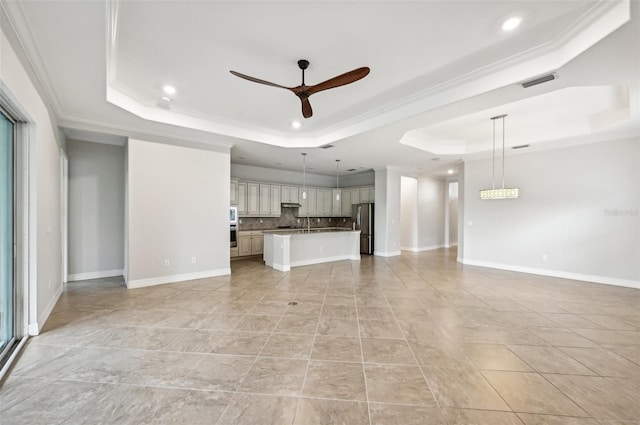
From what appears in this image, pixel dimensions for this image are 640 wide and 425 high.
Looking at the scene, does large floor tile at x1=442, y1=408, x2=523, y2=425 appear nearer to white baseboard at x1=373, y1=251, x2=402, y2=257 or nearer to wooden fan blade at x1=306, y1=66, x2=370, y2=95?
wooden fan blade at x1=306, y1=66, x2=370, y2=95

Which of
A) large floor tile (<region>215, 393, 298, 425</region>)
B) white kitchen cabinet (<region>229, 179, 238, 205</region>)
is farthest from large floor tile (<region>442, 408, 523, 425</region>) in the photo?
white kitchen cabinet (<region>229, 179, 238, 205</region>)

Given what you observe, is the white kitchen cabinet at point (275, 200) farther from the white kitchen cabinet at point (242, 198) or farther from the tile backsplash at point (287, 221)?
the white kitchen cabinet at point (242, 198)

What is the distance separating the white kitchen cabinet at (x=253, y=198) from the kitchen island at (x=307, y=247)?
1336 mm

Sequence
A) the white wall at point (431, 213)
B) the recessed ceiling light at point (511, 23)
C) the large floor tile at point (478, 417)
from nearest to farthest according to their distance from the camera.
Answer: the large floor tile at point (478, 417)
the recessed ceiling light at point (511, 23)
the white wall at point (431, 213)

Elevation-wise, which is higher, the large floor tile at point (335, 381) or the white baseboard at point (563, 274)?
the white baseboard at point (563, 274)

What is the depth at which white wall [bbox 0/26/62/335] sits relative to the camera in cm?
221

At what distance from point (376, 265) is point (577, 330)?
4023 mm

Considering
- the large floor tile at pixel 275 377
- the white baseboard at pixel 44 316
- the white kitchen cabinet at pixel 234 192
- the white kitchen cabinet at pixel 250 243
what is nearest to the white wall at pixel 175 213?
the white baseboard at pixel 44 316

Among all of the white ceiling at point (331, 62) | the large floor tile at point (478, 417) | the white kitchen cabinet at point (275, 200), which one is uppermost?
the white ceiling at point (331, 62)

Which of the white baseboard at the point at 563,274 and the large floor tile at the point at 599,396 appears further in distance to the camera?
the white baseboard at the point at 563,274

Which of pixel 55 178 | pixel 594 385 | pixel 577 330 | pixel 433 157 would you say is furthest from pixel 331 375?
pixel 433 157

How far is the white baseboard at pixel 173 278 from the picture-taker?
462cm

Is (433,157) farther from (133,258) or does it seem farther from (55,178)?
(55,178)

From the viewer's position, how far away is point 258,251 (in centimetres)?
811
